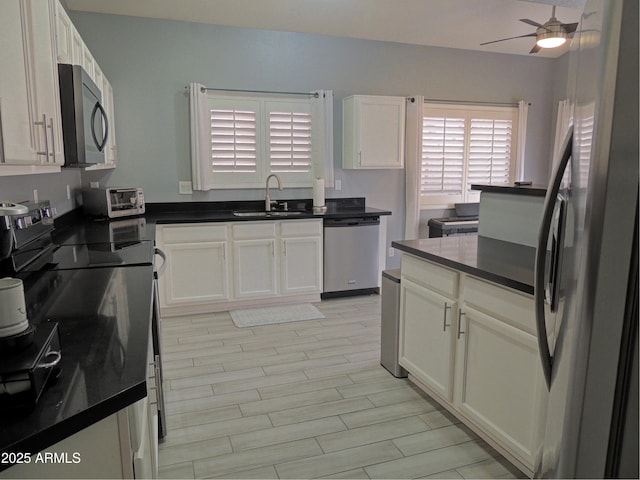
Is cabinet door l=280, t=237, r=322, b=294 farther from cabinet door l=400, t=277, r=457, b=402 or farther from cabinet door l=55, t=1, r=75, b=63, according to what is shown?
cabinet door l=55, t=1, r=75, b=63

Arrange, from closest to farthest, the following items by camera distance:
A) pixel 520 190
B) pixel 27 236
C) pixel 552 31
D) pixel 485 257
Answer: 1. pixel 27 236
2. pixel 485 257
3. pixel 520 190
4. pixel 552 31

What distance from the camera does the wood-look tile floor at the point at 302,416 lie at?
2.10 metres

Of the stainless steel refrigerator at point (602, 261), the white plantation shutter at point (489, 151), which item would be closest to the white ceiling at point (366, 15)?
the white plantation shutter at point (489, 151)

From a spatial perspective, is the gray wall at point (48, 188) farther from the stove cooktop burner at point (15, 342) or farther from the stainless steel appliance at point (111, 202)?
the stove cooktop burner at point (15, 342)

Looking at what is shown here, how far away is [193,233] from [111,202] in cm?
73

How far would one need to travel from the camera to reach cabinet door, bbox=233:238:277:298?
4.34 metres

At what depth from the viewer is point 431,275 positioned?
2.52 meters

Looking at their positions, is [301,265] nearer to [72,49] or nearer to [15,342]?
[72,49]

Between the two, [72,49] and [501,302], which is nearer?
[501,302]

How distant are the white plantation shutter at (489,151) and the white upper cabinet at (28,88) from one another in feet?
15.8

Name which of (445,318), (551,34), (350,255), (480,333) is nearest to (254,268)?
(350,255)

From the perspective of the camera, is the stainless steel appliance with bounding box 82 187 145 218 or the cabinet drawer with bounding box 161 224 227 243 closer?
the stainless steel appliance with bounding box 82 187 145 218

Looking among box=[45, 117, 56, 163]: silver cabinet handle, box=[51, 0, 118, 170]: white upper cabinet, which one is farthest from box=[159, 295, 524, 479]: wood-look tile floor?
box=[51, 0, 118, 170]: white upper cabinet

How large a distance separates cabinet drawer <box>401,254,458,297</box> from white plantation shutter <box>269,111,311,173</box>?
246 centimetres
